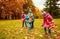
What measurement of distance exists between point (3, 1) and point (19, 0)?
4747 mm

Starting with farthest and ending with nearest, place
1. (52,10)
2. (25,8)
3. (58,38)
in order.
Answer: (25,8) < (52,10) < (58,38)

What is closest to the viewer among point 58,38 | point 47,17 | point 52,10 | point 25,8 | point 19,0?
point 47,17

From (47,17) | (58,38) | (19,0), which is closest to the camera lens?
(47,17)

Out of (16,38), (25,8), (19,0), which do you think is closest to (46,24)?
(16,38)

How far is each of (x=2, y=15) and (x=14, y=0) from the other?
17.4 feet

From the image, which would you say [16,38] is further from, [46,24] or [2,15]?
[2,15]

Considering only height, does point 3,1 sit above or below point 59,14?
above

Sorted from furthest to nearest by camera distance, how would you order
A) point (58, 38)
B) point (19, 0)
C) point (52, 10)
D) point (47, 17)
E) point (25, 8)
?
point (25, 8)
point (52, 10)
point (19, 0)
point (58, 38)
point (47, 17)

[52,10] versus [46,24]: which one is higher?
[46,24]

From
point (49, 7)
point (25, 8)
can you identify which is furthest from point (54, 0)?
point (25, 8)

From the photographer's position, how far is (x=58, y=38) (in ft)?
49.2

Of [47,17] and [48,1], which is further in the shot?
[48,1]

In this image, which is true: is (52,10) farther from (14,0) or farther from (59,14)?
(14,0)

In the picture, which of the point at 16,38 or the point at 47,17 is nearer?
the point at 47,17
